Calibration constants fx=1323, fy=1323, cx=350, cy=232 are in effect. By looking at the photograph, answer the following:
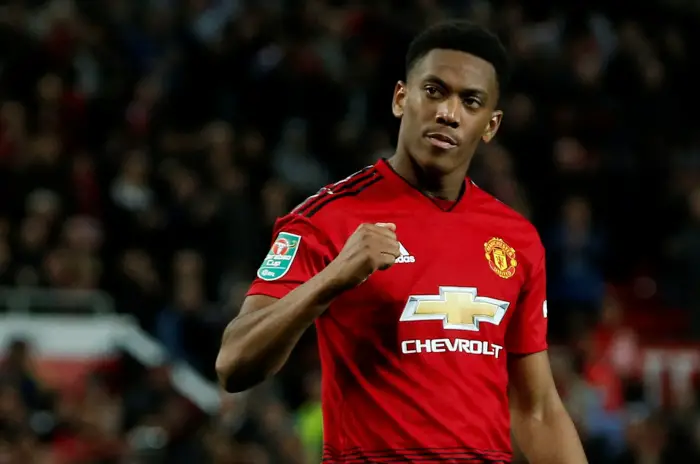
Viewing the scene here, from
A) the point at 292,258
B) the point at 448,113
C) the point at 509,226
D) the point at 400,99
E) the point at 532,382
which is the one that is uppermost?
the point at 400,99

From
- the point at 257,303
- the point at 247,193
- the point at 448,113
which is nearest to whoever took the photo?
the point at 257,303

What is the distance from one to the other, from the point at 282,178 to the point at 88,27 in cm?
244

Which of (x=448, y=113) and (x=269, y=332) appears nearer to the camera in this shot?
(x=269, y=332)

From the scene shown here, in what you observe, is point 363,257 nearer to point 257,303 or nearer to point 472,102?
point 257,303

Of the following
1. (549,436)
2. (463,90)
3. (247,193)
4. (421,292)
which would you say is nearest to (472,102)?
(463,90)

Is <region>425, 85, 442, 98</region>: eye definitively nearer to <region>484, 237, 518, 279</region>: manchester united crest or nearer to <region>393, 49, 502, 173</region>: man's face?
<region>393, 49, 502, 173</region>: man's face

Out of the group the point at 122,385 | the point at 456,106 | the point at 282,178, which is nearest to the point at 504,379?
the point at 456,106

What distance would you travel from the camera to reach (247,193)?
11344 millimetres

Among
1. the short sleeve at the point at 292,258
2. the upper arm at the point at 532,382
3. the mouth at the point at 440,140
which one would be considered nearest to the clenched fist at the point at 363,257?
the short sleeve at the point at 292,258

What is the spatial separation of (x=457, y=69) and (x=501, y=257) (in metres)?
0.61

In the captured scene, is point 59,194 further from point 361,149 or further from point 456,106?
point 456,106

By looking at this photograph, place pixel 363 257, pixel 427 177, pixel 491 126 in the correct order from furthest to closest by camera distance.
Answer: pixel 491 126
pixel 427 177
pixel 363 257

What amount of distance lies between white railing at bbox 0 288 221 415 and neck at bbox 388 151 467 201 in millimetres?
6097

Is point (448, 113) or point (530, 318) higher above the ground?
point (448, 113)
